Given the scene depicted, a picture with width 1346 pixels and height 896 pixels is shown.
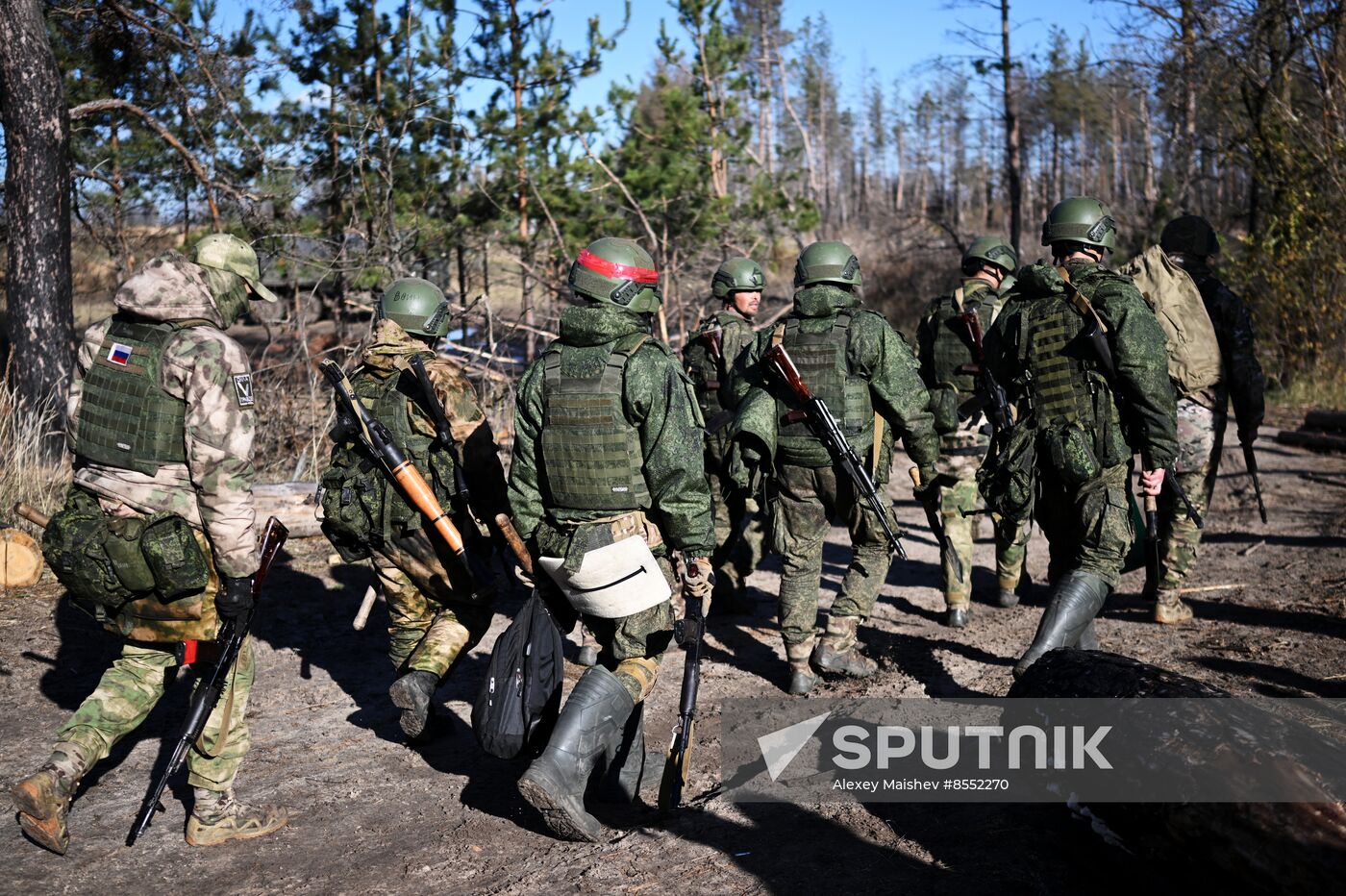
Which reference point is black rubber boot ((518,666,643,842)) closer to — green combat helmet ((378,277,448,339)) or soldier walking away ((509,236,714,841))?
soldier walking away ((509,236,714,841))

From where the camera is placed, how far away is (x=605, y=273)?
4113 millimetres

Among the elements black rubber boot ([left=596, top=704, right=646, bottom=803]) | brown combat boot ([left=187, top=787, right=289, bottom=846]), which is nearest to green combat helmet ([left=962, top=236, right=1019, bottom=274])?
black rubber boot ([left=596, top=704, right=646, bottom=803])

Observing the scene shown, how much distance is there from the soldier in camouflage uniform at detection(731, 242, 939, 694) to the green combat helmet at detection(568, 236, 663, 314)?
4.60ft

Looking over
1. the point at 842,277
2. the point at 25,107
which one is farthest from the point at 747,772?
the point at 25,107

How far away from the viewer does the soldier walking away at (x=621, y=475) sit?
13.2 ft

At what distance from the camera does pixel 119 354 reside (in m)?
3.87

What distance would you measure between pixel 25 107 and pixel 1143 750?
9.35m

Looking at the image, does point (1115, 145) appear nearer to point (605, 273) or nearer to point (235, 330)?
point (235, 330)

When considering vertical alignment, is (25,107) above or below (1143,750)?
above

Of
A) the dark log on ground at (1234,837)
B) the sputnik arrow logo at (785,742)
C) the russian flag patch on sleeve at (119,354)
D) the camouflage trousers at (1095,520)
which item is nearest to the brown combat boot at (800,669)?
the sputnik arrow logo at (785,742)

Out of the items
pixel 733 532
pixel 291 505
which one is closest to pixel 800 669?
pixel 733 532

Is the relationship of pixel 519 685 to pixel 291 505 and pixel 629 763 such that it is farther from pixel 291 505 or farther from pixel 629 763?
pixel 291 505

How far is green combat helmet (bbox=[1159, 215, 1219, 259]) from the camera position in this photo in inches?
246

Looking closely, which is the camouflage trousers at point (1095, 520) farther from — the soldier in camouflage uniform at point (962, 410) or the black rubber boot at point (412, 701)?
the black rubber boot at point (412, 701)
